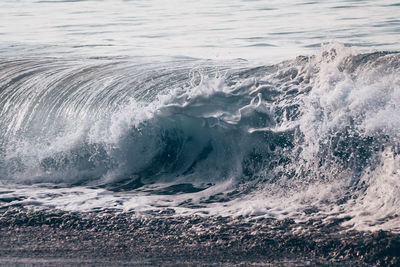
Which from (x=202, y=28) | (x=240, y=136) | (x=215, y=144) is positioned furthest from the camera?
(x=202, y=28)

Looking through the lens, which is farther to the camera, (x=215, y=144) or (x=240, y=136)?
(x=215, y=144)

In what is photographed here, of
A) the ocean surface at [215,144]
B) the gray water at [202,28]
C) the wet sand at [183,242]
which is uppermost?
the gray water at [202,28]

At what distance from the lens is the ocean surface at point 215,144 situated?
15.1 ft

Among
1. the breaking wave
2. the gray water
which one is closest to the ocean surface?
the breaking wave

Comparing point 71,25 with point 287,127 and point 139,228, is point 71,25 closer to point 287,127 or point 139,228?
point 287,127

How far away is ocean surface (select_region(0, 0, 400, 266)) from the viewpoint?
4.59m

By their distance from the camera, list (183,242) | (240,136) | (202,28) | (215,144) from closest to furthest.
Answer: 1. (183,242)
2. (240,136)
3. (215,144)
4. (202,28)

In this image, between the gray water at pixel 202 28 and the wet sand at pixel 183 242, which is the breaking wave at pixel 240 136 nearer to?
the wet sand at pixel 183 242

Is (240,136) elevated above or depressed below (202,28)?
below

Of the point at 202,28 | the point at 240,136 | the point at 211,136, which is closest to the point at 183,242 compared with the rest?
the point at 240,136

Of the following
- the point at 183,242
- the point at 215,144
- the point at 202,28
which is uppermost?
the point at 202,28

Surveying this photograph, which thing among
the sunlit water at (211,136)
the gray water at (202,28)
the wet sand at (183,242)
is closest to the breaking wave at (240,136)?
the sunlit water at (211,136)

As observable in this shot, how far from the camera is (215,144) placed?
6.07 meters

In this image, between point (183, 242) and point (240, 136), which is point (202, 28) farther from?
point (183, 242)
